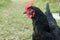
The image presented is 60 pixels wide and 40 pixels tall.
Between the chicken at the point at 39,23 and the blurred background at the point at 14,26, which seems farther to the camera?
the blurred background at the point at 14,26

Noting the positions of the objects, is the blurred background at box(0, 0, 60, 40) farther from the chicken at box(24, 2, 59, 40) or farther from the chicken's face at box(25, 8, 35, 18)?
the chicken's face at box(25, 8, 35, 18)

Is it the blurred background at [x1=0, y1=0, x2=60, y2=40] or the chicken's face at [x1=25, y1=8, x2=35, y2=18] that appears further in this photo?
the blurred background at [x1=0, y1=0, x2=60, y2=40]

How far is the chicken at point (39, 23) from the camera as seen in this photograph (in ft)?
13.6

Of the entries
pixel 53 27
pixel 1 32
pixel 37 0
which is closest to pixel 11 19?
pixel 1 32

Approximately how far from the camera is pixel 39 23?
13.7 feet

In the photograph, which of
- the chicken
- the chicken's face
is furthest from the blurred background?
the chicken's face

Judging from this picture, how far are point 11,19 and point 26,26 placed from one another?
1167mm

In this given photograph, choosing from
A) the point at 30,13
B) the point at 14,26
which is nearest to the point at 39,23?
the point at 30,13

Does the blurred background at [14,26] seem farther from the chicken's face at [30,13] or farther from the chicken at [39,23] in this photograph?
the chicken's face at [30,13]

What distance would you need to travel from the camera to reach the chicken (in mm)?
4145

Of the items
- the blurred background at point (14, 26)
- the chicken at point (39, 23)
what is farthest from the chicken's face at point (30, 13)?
the blurred background at point (14, 26)

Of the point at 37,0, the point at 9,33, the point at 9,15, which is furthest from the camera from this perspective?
the point at 37,0

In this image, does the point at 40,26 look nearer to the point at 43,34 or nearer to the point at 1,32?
the point at 43,34

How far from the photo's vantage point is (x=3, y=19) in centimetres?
798
